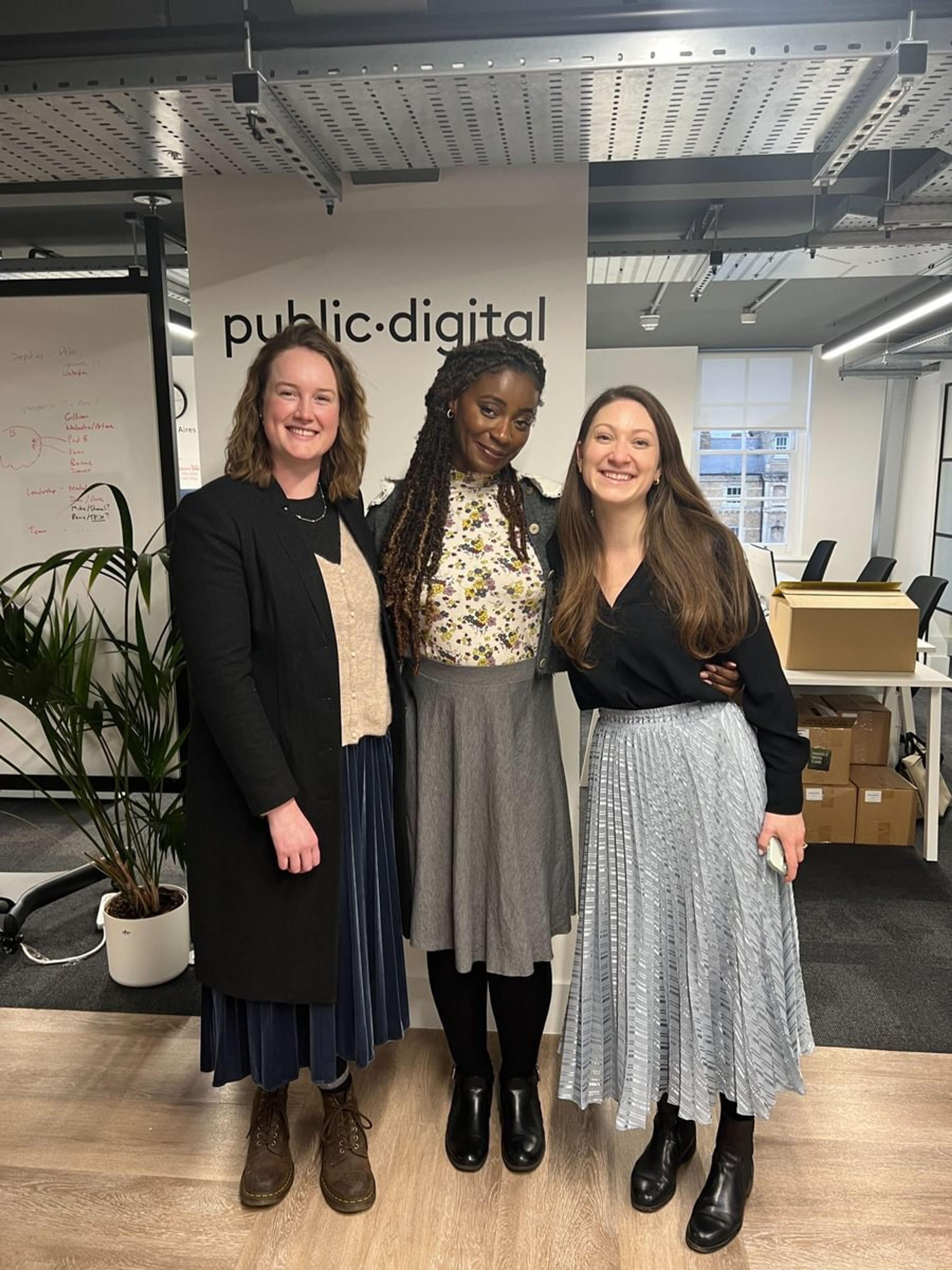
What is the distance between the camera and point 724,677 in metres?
1.61

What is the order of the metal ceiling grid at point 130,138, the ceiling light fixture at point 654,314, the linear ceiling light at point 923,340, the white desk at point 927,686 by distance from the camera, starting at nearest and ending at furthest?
the metal ceiling grid at point 130,138
the white desk at point 927,686
the ceiling light fixture at point 654,314
the linear ceiling light at point 923,340

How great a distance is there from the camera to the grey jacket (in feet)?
5.61

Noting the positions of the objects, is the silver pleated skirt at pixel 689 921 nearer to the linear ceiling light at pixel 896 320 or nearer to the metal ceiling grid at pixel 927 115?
the metal ceiling grid at pixel 927 115

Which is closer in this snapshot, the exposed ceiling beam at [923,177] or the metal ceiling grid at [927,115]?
the metal ceiling grid at [927,115]

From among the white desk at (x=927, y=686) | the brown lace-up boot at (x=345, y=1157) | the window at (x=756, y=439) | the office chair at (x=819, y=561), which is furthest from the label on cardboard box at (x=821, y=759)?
the window at (x=756, y=439)

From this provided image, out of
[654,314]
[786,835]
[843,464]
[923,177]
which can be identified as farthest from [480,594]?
[843,464]

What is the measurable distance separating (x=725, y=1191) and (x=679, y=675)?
0.97 m

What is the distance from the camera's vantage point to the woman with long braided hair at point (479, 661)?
5.44ft

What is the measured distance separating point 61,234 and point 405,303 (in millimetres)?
3054

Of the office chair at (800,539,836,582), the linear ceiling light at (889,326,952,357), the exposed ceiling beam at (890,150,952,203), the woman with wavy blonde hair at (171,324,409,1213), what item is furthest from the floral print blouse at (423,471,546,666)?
the office chair at (800,539,836,582)

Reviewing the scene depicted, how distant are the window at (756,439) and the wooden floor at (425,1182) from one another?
24.1 ft

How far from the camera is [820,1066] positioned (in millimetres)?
2188

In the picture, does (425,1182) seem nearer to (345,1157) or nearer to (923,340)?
(345,1157)

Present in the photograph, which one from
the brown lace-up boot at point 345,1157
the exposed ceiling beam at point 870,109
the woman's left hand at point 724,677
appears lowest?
the brown lace-up boot at point 345,1157
